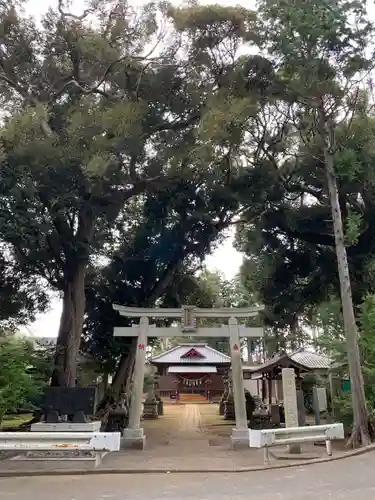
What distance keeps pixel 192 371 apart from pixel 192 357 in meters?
0.89

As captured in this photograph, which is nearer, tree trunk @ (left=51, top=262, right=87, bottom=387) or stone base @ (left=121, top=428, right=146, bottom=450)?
stone base @ (left=121, top=428, right=146, bottom=450)

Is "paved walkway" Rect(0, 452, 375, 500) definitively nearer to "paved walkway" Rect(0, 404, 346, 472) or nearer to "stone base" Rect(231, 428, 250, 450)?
"paved walkway" Rect(0, 404, 346, 472)

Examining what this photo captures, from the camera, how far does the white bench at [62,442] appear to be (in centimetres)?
797

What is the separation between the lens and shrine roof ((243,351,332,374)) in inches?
663

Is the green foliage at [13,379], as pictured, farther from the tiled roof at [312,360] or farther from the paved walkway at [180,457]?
the tiled roof at [312,360]

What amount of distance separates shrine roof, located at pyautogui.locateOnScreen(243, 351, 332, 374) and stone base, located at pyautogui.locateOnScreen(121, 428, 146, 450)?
22.2 feet

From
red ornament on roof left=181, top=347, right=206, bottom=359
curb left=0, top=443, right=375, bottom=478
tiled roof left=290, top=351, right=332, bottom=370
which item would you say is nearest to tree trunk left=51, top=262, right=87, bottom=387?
curb left=0, top=443, right=375, bottom=478

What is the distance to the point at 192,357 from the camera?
30594 mm

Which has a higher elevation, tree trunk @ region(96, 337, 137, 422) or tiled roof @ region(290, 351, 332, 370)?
tiled roof @ region(290, 351, 332, 370)

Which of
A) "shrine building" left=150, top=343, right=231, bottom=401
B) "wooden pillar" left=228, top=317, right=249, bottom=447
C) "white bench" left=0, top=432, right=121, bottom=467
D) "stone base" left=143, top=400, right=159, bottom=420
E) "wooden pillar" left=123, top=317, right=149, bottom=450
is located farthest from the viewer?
"shrine building" left=150, top=343, right=231, bottom=401

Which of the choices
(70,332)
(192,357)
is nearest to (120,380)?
(70,332)

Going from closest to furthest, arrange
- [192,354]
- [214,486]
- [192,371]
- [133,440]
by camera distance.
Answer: [214,486]
[133,440]
[192,371]
[192,354]

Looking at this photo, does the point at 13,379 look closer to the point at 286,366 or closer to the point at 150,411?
the point at 286,366

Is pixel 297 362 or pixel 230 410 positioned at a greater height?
pixel 297 362
